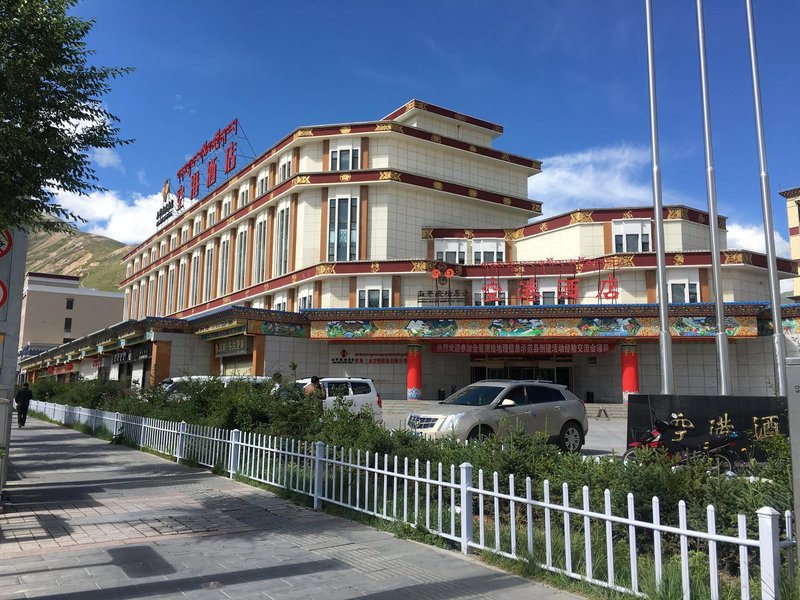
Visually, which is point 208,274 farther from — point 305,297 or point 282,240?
point 305,297

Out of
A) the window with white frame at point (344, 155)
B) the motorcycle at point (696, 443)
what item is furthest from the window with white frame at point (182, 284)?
the motorcycle at point (696, 443)

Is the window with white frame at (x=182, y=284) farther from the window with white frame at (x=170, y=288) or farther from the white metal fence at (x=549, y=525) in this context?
the white metal fence at (x=549, y=525)

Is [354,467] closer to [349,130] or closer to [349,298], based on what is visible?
[349,298]

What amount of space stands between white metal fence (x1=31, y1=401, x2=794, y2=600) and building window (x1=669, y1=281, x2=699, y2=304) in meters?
29.2

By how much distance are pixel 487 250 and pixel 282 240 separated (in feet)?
46.0

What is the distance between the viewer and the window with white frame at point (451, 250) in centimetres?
4034

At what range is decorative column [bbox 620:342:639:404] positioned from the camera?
101ft

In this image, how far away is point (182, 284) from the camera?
57094mm

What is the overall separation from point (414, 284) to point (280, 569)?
31675 mm

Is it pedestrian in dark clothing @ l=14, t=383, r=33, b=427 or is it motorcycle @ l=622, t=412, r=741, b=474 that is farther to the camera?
pedestrian in dark clothing @ l=14, t=383, r=33, b=427

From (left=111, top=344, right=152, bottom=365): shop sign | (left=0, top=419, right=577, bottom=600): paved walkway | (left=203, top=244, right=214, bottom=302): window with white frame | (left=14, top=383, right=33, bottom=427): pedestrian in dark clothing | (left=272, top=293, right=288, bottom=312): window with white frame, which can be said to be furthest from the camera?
(left=203, top=244, right=214, bottom=302): window with white frame

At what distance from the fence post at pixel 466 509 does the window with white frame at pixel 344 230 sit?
34.0 meters

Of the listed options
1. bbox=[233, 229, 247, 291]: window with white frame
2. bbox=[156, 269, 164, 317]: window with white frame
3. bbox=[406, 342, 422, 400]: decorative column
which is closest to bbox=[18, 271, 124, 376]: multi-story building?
bbox=[156, 269, 164, 317]: window with white frame

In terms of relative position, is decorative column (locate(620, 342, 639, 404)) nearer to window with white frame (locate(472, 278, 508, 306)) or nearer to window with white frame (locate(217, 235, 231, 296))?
window with white frame (locate(472, 278, 508, 306))
